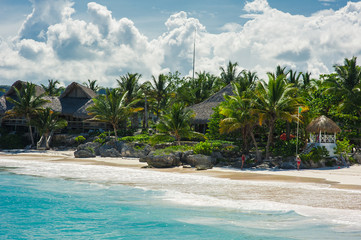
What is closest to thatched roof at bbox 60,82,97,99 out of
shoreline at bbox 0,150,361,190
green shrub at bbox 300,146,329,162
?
shoreline at bbox 0,150,361,190

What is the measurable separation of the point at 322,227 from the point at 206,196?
434 centimetres

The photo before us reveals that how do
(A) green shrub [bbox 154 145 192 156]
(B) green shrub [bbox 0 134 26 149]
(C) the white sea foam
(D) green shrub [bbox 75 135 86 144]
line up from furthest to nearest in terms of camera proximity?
(B) green shrub [bbox 0 134 26 149], (D) green shrub [bbox 75 135 86 144], (A) green shrub [bbox 154 145 192 156], (C) the white sea foam

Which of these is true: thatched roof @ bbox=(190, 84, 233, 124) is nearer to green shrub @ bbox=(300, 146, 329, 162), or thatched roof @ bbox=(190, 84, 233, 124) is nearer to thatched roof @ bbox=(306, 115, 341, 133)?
thatched roof @ bbox=(306, 115, 341, 133)

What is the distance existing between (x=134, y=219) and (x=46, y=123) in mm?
22931

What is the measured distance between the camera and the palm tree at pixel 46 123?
3094cm

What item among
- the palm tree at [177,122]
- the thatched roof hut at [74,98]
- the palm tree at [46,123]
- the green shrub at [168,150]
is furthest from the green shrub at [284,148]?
the thatched roof hut at [74,98]

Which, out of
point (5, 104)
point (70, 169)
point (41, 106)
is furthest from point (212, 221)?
point (5, 104)

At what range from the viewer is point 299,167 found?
18.6m

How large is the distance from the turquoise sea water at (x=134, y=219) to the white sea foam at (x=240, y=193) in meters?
0.42

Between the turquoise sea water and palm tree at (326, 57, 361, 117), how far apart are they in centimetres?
1457

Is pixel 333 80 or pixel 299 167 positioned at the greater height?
pixel 333 80

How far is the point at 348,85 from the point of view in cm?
2392

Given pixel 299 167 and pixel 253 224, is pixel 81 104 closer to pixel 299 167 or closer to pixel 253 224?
pixel 299 167

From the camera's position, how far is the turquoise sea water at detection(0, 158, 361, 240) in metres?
8.90
